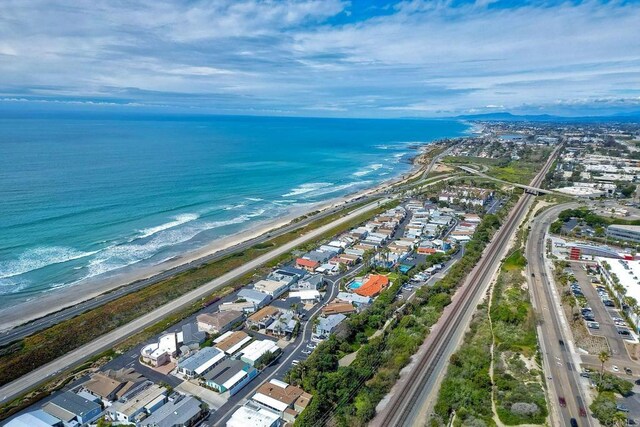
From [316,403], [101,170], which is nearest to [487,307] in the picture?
[316,403]

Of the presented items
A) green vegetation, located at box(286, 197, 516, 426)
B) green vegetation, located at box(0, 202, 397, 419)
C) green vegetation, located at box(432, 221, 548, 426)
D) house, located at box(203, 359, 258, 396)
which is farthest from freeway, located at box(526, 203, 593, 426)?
green vegetation, located at box(0, 202, 397, 419)

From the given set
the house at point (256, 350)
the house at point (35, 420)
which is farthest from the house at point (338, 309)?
the house at point (35, 420)

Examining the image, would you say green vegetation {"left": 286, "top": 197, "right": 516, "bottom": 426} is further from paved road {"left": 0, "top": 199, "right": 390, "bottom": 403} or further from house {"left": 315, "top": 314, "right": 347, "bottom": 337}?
paved road {"left": 0, "top": 199, "right": 390, "bottom": 403}

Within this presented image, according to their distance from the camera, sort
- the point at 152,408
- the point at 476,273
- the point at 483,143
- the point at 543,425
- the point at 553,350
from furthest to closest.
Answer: the point at 483,143 < the point at 476,273 < the point at 553,350 < the point at 152,408 < the point at 543,425

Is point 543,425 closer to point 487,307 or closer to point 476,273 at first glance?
point 487,307

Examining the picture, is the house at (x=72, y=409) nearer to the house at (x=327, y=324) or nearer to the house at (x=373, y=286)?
the house at (x=327, y=324)
